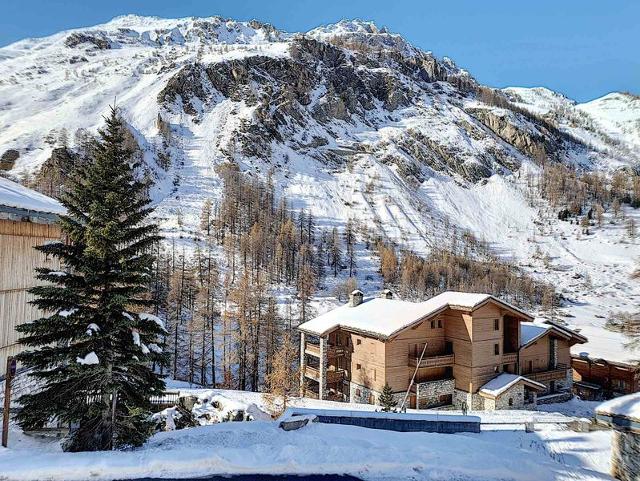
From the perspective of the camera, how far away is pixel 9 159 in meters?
86.5

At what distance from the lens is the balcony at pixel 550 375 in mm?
32344

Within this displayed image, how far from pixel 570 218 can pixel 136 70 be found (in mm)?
147438

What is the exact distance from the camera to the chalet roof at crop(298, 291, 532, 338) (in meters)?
29.8

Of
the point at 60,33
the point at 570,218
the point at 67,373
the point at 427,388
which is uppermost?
the point at 60,33

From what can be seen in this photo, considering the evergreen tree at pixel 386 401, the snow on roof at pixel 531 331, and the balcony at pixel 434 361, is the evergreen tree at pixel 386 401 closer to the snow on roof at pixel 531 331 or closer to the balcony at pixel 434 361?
the balcony at pixel 434 361

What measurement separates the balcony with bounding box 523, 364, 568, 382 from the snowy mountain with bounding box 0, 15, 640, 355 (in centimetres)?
4047

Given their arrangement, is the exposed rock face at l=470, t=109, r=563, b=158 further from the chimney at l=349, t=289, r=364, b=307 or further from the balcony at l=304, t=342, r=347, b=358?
the balcony at l=304, t=342, r=347, b=358

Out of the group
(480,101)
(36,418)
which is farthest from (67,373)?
(480,101)

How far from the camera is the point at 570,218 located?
12800cm

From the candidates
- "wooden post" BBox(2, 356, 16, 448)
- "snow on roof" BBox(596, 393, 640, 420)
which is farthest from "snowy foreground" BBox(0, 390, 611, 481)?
"snow on roof" BBox(596, 393, 640, 420)

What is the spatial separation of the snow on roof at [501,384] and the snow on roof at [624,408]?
20146 millimetres

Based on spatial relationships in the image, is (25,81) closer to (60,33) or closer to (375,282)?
(60,33)

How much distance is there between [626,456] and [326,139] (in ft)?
431

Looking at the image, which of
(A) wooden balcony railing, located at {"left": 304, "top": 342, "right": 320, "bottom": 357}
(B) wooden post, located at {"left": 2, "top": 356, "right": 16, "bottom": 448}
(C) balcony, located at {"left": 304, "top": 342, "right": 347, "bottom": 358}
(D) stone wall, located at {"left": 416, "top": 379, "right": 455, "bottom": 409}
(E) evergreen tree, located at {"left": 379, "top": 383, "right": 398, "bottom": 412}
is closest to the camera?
(B) wooden post, located at {"left": 2, "top": 356, "right": 16, "bottom": 448}
